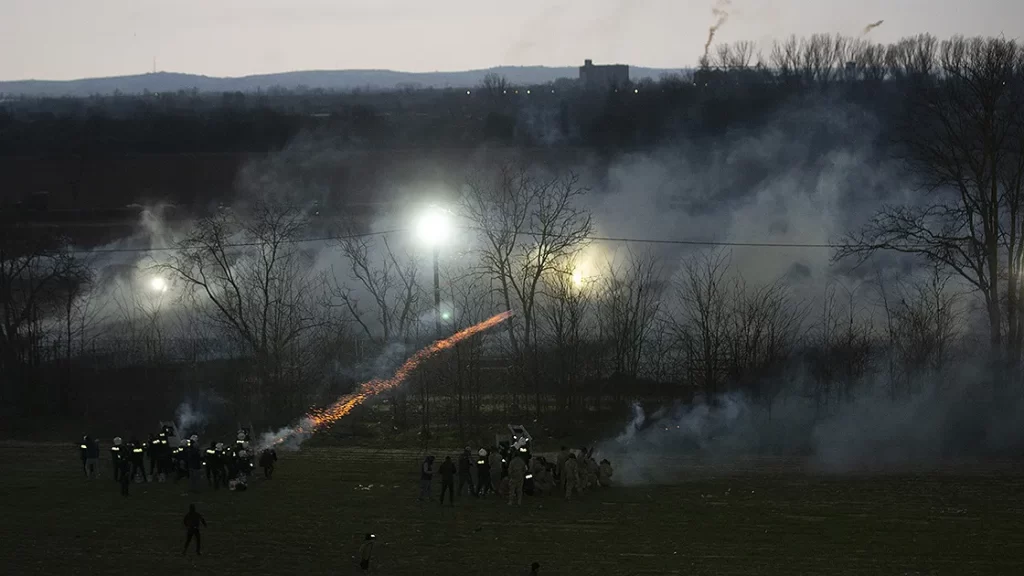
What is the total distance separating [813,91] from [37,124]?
142 feet

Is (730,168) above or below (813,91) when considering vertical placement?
below

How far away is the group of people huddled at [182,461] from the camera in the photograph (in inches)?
693

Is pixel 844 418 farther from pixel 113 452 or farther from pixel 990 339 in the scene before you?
pixel 113 452

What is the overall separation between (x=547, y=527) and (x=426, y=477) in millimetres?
2420

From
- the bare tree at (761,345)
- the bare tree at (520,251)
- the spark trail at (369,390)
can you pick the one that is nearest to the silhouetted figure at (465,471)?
the spark trail at (369,390)

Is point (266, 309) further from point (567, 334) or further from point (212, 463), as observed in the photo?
point (212, 463)

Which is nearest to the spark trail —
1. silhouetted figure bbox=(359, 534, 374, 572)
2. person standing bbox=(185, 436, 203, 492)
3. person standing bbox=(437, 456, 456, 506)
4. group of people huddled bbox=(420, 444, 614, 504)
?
person standing bbox=(185, 436, 203, 492)

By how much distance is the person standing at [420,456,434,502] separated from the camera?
16.8 meters

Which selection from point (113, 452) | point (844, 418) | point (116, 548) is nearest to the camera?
point (116, 548)

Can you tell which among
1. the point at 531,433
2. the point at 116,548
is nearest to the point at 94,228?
the point at 531,433

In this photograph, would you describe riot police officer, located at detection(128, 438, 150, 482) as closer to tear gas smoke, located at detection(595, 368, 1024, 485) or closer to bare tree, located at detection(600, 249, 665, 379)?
tear gas smoke, located at detection(595, 368, 1024, 485)

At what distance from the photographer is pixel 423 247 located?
3684 cm

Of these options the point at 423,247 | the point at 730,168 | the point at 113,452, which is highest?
the point at 730,168

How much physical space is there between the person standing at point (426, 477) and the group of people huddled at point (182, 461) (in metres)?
3.06
